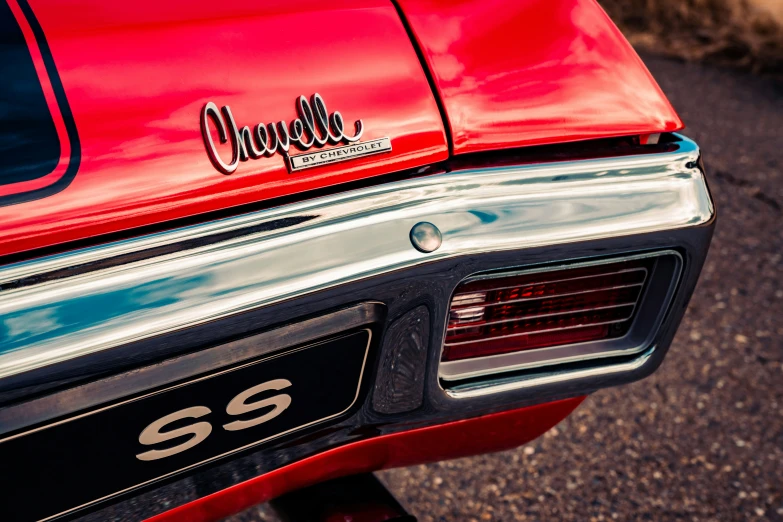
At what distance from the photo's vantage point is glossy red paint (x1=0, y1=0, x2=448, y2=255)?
108 centimetres

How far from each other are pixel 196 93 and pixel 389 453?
29.0 inches

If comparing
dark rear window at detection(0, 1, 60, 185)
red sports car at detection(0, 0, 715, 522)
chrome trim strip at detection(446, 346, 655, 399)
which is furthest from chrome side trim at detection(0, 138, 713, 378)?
chrome trim strip at detection(446, 346, 655, 399)

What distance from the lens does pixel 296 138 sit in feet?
3.89

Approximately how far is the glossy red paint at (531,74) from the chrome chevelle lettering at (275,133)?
21 cm

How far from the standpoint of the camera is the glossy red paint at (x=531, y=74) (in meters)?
1.32

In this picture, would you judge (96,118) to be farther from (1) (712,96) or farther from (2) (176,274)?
(1) (712,96)

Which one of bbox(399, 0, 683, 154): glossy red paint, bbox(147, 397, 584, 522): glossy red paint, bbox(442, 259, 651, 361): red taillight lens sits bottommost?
bbox(147, 397, 584, 522): glossy red paint

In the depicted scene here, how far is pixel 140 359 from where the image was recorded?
104 cm

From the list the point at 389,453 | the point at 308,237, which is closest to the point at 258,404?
the point at 308,237

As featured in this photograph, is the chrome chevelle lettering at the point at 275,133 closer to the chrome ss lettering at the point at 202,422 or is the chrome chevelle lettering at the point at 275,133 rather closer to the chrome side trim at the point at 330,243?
the chrome side trim at the point at 330,243

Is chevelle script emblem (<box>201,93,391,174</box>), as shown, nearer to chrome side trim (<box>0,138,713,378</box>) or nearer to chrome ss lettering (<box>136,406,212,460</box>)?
chrome side trim (<box>0,138,713,378</box>)

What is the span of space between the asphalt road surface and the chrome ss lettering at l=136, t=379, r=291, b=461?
1.05m

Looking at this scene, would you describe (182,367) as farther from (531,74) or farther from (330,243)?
(531,74)

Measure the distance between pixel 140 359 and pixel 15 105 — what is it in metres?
0.39
